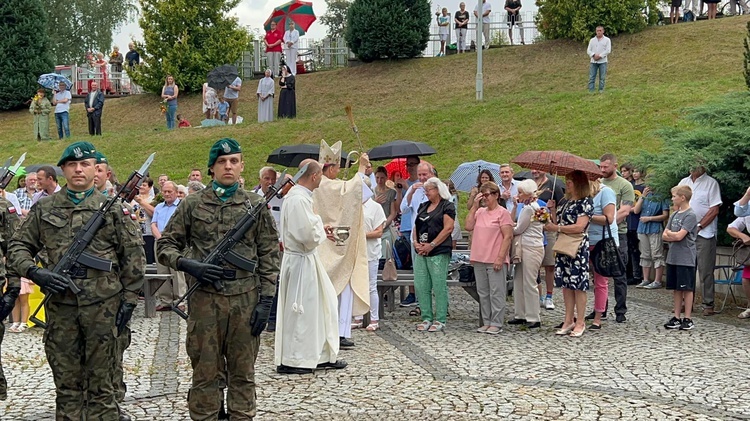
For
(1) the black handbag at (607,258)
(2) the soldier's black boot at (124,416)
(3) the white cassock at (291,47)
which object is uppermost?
(3) the white cassock at (291,47)

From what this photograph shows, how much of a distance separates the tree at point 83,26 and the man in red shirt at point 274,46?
888 inches

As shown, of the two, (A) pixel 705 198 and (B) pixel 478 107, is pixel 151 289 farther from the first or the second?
(B) pixel 478 107

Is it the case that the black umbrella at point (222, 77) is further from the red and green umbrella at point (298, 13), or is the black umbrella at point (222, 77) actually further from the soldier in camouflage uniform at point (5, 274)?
the soldier in camouflage uniform at point (5, 274)

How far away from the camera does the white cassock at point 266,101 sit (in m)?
28.9

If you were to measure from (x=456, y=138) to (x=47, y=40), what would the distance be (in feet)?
67.4

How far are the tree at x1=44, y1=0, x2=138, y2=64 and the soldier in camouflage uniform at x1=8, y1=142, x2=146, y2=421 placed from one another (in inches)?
1980

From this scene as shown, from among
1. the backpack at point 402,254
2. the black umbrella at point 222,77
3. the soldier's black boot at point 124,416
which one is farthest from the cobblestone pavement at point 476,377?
the black umbrella at point 222,77

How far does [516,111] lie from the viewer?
85.8 feet

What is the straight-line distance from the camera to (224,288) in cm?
670

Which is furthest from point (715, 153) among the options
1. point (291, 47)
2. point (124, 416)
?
point (291, 47)

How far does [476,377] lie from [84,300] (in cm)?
369

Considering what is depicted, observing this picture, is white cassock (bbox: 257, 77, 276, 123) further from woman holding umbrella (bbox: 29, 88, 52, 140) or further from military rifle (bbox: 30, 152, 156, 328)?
military rifle (bbox: 30, 152, 156, 328)

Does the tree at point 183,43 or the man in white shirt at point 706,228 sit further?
the tree at point 183,43

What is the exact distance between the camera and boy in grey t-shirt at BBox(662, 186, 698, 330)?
11.4 metres
